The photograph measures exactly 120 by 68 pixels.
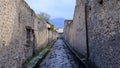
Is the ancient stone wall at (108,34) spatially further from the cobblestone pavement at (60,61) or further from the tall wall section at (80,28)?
the tall wall section at (80,28)

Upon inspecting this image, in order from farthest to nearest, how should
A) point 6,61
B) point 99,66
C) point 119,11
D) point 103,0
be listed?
1. point 99,66
2. point 103,0
3. point 6,61
4. point 119,11

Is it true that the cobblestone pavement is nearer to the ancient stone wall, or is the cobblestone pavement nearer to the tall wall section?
the tall wall section

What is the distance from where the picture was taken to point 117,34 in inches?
265

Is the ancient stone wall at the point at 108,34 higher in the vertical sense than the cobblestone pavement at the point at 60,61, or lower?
higher

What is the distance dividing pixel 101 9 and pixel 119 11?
2.36 metres

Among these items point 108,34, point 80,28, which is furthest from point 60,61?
point 108,34

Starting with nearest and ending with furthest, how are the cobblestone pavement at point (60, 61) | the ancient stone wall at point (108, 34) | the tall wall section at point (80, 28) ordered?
1. the ancient stone wall at point (108, 34)
2. the cobblestone pavement at point (60, 61)
3. the tall wall section at point (80, 28)

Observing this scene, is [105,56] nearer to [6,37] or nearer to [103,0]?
[103,0]

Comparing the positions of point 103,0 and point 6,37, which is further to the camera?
point 103,0

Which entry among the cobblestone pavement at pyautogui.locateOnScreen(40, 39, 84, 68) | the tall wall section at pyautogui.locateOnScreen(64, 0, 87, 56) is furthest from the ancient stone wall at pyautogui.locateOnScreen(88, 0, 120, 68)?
the tall wall section at pyautogui.locateOnScreen(64, 0, 87, 56)

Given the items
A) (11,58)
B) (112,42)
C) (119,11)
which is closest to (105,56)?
(112,42)

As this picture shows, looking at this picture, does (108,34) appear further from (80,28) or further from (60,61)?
(80,28)

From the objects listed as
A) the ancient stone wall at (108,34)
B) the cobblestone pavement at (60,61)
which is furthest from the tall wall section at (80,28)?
the ancient stone wall at (108,34)

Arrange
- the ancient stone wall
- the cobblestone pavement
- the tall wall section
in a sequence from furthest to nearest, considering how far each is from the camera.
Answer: the tall wall section < the cobblestone pavement < the ancient stone wall
